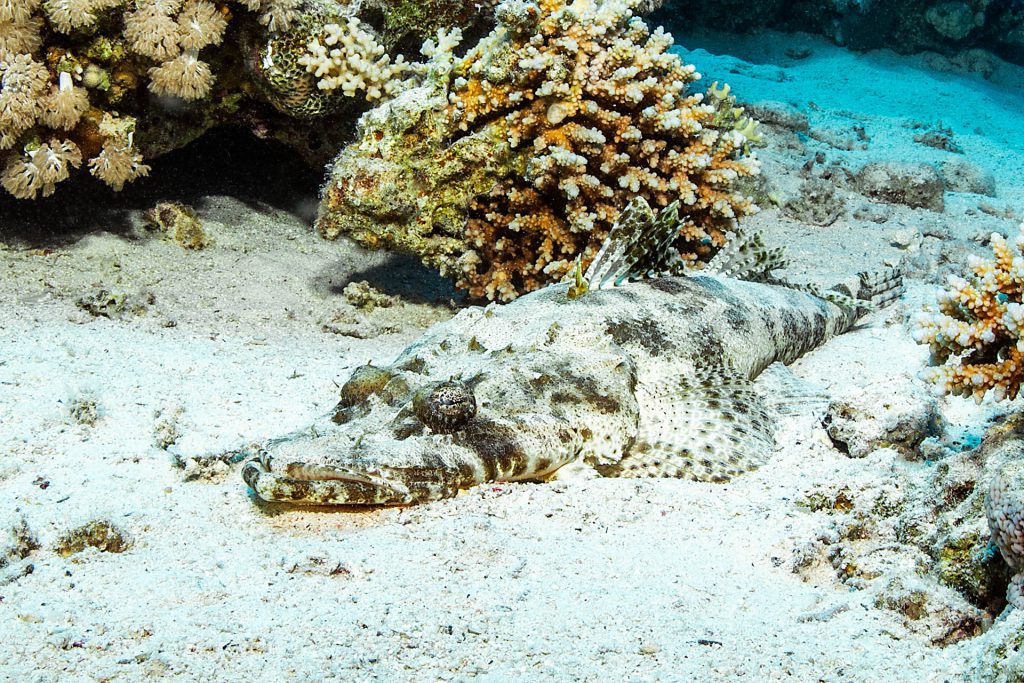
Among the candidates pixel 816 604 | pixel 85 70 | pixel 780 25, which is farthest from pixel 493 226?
pixel 780 25

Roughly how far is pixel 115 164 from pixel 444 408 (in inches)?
170

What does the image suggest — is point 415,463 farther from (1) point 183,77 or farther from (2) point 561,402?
(1) point 183,77

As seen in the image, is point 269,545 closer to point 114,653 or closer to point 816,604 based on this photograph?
point 114,653

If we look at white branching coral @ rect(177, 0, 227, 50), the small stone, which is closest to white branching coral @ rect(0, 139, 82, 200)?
white branching coral @ rect(177, 0, 227, 50)

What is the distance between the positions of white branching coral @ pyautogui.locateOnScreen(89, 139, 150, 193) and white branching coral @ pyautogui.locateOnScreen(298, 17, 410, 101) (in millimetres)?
1652

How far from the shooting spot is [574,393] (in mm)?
3688

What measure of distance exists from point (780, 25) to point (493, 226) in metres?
15.9

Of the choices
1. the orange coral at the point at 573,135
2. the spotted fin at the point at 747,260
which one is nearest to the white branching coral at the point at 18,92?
the orange coral at the point at 573,135

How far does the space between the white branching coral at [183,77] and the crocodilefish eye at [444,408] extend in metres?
3.95

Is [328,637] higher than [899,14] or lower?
lower

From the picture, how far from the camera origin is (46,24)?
541 centimetres

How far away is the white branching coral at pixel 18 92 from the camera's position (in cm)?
520

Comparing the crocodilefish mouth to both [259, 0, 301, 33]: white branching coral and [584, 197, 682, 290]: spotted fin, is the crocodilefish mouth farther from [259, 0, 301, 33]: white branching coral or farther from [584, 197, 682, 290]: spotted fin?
[259, 0, 301, 33]: white branching coral

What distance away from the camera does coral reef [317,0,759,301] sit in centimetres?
537
